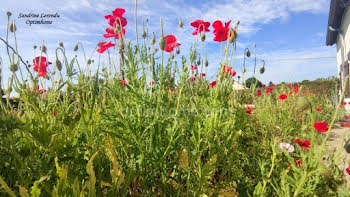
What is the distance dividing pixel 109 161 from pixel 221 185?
23.0 inches

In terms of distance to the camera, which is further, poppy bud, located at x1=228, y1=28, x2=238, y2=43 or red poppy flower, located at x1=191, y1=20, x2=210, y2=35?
red poppy flower, located at x1=191, y1=20, x2=210, y2=35

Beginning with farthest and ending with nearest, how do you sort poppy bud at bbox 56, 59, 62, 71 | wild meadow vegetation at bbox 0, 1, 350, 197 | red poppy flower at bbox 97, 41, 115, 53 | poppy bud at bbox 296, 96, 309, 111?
1. red poppy flower at bbox 97, 41, 115, 53
2. poppy bud at bbox 56, 59, 62, 71
3. poppy bud at bbox 296, 96, 309, 111
4. wild meadow vegetation at bbox 0, 1, 350, 197

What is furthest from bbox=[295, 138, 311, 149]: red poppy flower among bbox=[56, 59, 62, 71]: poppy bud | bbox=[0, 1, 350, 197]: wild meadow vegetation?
bbox=[56, 59, 62, 71]: poppy bud

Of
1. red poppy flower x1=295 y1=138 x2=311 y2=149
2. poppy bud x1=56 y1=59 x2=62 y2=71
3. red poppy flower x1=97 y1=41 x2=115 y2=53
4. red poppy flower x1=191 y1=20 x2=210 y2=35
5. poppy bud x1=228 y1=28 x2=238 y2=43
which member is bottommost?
red poppy flower x1=295 y1=138 x2=311 y2=149

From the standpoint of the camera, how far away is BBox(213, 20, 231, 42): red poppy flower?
1.79 meters

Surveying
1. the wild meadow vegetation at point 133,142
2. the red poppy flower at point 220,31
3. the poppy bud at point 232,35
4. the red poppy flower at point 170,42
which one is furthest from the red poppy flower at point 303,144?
the red poppy flower at point 170,42

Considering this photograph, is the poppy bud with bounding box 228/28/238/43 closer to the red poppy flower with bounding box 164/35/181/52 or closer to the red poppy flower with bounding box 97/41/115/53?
the red poppy flower with bounding box 164/35/181/52

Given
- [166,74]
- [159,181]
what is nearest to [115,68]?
[166,74]

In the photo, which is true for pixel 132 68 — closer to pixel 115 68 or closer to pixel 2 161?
pixel 115 68

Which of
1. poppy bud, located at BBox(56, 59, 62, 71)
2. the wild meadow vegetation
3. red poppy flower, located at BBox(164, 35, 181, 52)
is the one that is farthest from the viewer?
red poppy flower, located at BBox(164, 35, 181, 52)

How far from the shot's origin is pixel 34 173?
0.90m

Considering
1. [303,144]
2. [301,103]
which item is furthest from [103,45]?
[303,144]

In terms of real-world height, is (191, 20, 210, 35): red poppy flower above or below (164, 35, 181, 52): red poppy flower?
above

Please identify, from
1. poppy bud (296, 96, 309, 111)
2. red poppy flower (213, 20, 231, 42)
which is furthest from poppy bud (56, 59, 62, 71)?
poppy bud (296, 96, 309, 111)
